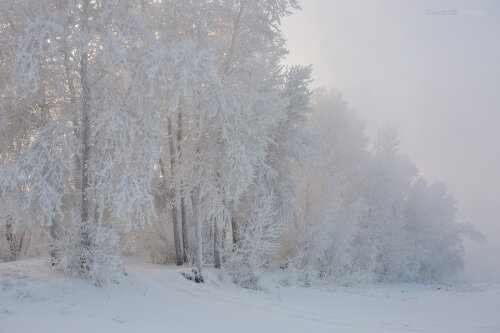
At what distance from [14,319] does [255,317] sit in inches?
190

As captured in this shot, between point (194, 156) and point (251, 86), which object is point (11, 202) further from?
point (251, 86)

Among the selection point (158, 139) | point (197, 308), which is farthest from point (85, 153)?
point (197, 308)

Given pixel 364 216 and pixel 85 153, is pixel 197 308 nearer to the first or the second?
pixel 85 153

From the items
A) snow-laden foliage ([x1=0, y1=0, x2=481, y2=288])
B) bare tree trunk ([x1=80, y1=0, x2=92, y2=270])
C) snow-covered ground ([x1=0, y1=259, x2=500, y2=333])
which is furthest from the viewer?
bare tree trunk ([x1=80, y1=0, x2=92, y2=270])

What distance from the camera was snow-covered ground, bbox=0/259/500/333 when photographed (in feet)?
21.4

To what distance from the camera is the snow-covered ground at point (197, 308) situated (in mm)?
6535

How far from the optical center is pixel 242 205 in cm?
1611

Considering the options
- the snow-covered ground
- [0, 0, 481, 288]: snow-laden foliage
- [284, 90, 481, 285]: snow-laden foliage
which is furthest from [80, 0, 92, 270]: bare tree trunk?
[284, 90, 481, 285]: snow-laden foliage

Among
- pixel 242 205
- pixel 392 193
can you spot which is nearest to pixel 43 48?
pixel 242 205

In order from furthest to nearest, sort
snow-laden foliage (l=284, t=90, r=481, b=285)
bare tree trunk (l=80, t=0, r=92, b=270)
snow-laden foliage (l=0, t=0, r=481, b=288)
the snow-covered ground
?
snow-laden foliage (l=284, t=90, r=481, b=285) < bare tree trunk (l=80, t=0, r=92, b=270) < snow-laden foliage (l=0, t=0, r=481, b=288) < the snow-covered ground

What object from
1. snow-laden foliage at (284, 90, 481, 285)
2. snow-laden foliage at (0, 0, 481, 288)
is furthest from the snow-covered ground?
snow-laden foliage at (284, 90, 481, 285)

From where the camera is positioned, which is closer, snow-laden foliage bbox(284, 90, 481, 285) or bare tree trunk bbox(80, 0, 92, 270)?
bare tree trunk bbox(80, 0, 92, 270)

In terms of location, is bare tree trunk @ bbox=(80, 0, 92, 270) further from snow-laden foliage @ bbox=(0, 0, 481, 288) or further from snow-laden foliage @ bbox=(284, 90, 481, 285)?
snow-laden foliage @ bbox=(284, 90, 481, 285)

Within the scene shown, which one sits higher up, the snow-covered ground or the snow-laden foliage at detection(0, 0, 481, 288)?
the snow-laden foliage at detection(0, 0, 481, 288)
